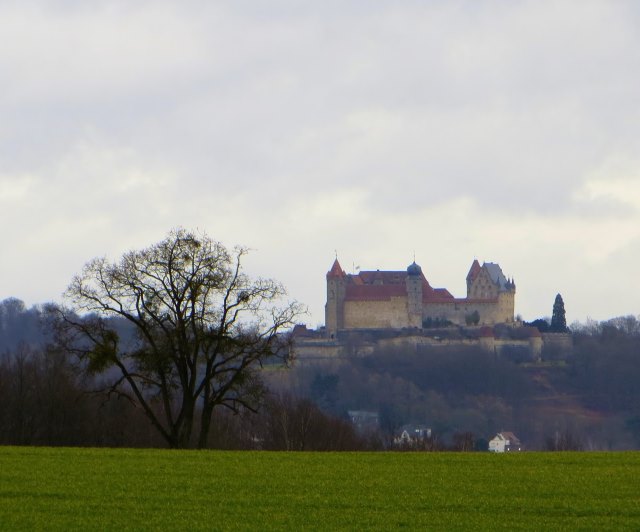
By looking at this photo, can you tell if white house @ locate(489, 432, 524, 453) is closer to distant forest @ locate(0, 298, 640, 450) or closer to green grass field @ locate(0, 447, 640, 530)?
distant forest @ locate(0, 298, 640, 450)

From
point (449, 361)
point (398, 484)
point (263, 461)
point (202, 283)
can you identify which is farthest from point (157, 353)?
point (449, 361)

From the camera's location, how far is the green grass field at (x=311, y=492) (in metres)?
19.0

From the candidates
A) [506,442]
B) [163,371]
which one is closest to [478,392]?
[506,442]

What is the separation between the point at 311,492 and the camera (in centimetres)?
2184

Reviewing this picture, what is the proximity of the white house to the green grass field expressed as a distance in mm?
113535

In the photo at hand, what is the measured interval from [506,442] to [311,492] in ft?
427

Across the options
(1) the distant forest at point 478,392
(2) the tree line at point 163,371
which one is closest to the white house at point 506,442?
(1) the distant forest at point 478,392

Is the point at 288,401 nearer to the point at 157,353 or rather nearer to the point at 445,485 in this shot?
the point at 157,353

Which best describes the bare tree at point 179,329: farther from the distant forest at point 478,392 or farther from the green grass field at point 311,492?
the distant forest at point 478,392

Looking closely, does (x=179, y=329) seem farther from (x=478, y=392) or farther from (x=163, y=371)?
(x=478, y=392)

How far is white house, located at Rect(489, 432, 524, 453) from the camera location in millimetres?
143750

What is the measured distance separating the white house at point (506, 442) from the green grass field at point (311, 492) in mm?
113535

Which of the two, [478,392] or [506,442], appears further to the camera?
[478,392]

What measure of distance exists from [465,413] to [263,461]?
493 ft
